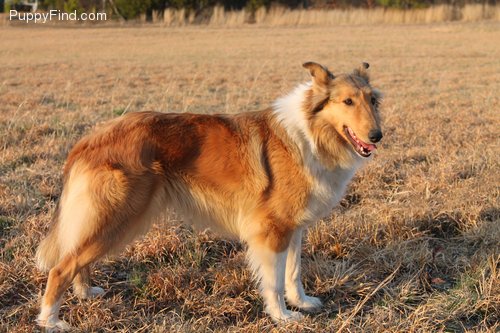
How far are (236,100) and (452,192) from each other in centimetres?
561

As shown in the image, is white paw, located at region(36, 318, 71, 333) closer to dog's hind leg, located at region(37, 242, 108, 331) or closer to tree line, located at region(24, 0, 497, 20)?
dog's hind leg, located at region(37, 242, 108, 331)

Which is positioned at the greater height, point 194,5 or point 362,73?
point 194,5

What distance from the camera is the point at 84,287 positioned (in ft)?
12.3

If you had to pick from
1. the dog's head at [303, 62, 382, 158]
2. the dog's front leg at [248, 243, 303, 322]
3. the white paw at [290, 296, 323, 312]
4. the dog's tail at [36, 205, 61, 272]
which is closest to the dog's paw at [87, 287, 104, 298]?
the dog's tail at [36, 205, 61, 272]

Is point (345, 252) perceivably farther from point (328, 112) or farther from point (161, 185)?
point (161, 185)

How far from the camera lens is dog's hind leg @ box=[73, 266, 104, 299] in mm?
3754

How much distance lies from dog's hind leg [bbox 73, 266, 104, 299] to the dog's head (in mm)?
1760

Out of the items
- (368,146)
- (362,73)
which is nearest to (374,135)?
(368,146)

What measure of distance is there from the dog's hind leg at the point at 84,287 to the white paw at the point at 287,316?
1.18 metres

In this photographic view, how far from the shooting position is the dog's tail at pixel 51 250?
11.6 ft

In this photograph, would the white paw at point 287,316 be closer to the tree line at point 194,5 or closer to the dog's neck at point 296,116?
the dog's neck at point 296,116

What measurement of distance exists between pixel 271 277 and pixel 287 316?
0.89ft

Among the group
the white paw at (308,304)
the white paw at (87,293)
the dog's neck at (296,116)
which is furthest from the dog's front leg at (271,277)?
the white paw at (87,293)

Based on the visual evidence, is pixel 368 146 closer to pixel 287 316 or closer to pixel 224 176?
pixel 224 176
